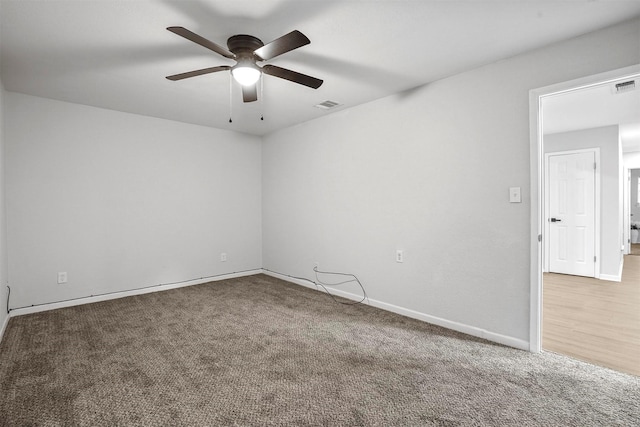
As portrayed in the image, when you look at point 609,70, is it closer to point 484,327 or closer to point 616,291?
point 484,327

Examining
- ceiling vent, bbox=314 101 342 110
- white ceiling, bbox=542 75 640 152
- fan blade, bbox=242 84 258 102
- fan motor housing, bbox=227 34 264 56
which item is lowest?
fan blade, bbox=242 84 258 102

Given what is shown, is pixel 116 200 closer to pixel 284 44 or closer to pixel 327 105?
pixel 327 105

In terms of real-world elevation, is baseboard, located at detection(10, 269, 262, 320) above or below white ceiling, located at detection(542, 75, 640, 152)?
below

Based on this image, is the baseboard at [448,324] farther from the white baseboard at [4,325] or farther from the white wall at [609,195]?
the white wall at [609,195]

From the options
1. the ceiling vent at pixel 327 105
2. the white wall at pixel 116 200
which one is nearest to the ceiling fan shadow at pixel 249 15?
the ceiling vent at pixel 327 105

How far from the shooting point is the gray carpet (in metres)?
1.73

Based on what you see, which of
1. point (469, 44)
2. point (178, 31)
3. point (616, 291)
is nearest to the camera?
point (178, 31)

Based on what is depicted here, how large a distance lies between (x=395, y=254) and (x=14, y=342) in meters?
3.50

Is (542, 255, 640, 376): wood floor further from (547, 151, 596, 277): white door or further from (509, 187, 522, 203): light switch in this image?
(509, 187, 522, 203): light switch

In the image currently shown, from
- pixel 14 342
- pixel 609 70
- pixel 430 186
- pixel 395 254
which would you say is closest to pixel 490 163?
pixel 430 186

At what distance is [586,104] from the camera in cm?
385

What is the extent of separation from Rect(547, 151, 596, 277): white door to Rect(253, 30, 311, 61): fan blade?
5385 mm

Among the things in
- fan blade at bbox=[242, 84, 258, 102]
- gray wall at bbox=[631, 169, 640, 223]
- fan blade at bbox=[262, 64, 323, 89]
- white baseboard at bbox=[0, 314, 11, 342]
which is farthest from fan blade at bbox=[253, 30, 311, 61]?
gray wall at bbox=[631, 169, 640, 223]

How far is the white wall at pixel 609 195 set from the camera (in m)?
4.79
